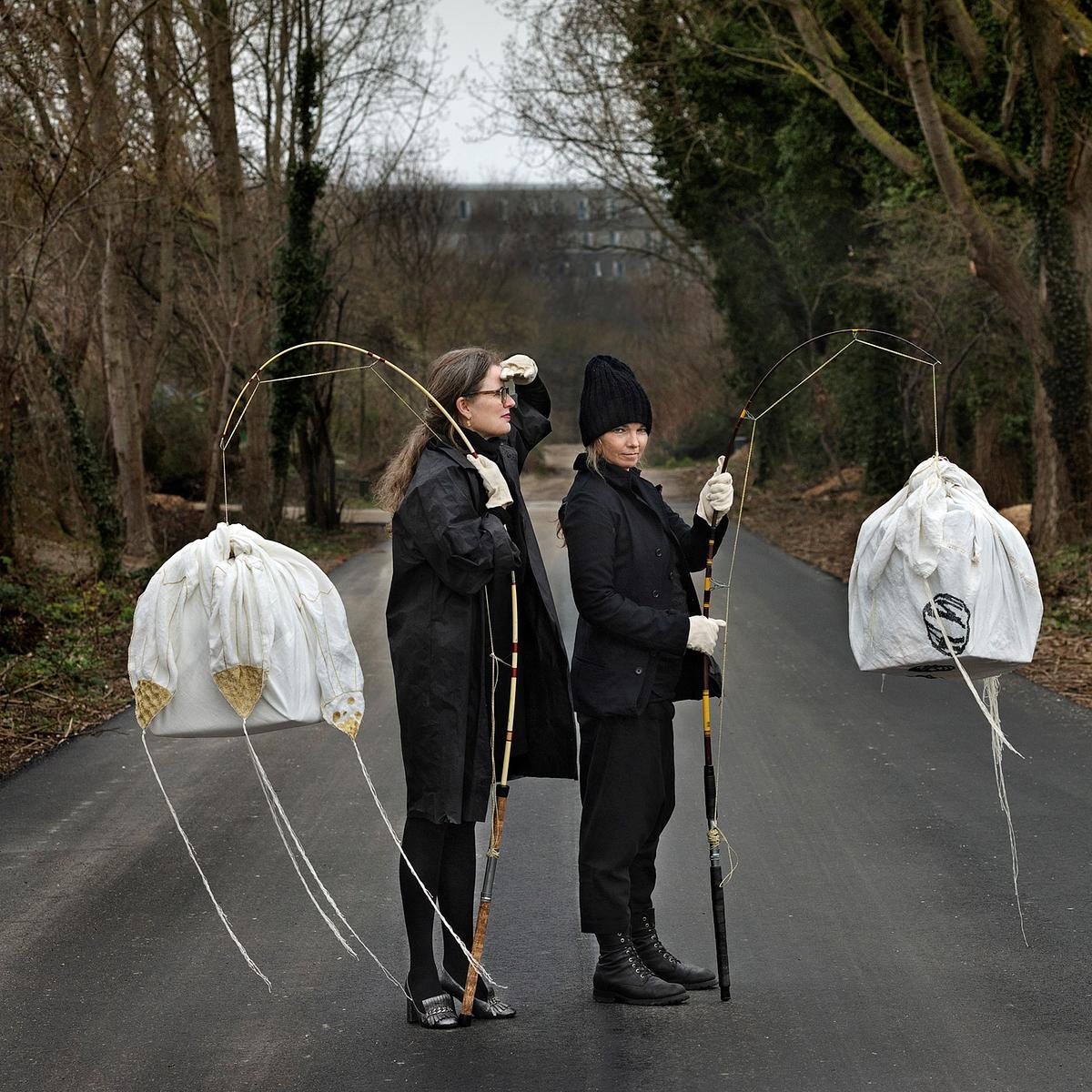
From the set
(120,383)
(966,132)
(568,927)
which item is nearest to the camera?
(568,927)

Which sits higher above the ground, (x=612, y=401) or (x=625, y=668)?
(x=612, y=401)

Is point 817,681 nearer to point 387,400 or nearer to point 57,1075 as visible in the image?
point 57,1075

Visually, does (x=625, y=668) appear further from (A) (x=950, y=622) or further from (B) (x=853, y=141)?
(B) (x=853, y=141)

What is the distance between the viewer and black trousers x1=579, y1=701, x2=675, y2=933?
15.2 ft

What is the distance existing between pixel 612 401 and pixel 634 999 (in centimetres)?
192

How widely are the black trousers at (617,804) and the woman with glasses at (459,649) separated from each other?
0.40ft

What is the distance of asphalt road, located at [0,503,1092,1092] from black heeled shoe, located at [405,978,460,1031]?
0.06 metres

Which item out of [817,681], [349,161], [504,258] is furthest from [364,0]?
[504,258]

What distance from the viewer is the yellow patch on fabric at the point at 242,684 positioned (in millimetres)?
4562

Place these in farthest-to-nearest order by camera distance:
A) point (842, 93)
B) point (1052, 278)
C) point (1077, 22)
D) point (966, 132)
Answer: point (842, 93) < point (966, 132) < point (1052, 278) < point (1077, 22)

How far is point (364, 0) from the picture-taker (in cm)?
2448

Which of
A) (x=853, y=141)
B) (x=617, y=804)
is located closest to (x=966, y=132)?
(x=853, y=141)

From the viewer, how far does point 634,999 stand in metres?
4.60

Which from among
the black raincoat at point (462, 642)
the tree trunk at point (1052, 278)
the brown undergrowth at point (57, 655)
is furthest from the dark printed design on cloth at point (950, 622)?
the tree trunk at point (1052, 278)
